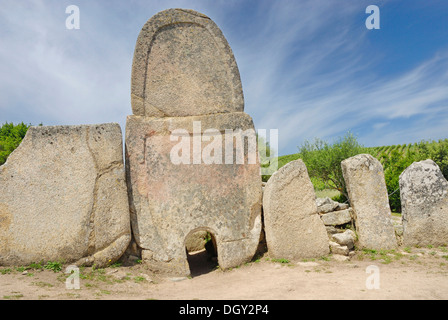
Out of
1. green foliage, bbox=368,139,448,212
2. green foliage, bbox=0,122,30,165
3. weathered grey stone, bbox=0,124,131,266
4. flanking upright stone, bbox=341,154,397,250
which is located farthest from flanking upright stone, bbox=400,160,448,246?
green foliage, bbox=0,122,30,165

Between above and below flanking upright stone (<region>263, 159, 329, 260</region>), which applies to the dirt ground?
below

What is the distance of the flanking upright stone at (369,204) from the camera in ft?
21.6

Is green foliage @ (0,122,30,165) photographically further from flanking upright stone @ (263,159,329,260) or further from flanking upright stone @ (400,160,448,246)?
flanking upright stone @ (400,160,448,246)

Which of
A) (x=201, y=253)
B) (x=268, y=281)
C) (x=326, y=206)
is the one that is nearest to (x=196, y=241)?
(x=201, y=253)

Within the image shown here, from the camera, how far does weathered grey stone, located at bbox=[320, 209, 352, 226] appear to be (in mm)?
7008

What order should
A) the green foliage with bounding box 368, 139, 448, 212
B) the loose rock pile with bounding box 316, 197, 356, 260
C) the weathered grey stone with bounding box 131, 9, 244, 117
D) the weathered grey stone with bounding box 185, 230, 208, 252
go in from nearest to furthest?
the weathered grey stone with bounding box 131, 9, 244, 117 < the loose rock pile with bounding box 316, 197, 356, 260 < the weathered grey stone with bounding box 185, 230, 208, 252 < the green foliage with bounding box 368, 139, 448, 212

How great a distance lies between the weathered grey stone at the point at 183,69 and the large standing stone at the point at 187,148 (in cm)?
2

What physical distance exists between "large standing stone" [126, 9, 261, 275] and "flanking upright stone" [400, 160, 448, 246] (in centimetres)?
346

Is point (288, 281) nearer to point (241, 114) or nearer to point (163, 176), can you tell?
point (163, 176)

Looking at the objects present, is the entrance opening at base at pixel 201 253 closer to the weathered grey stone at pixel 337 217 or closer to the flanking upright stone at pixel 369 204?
the weathered grey stone at pixel 337 217

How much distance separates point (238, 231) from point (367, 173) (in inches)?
123

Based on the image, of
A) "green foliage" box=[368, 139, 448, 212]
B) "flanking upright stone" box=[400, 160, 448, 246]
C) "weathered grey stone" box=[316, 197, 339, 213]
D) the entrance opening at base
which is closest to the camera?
the entrance opening at base

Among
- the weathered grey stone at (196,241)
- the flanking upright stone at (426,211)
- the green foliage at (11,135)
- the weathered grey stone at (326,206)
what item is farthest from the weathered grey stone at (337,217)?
the green foliage at (11,135)
